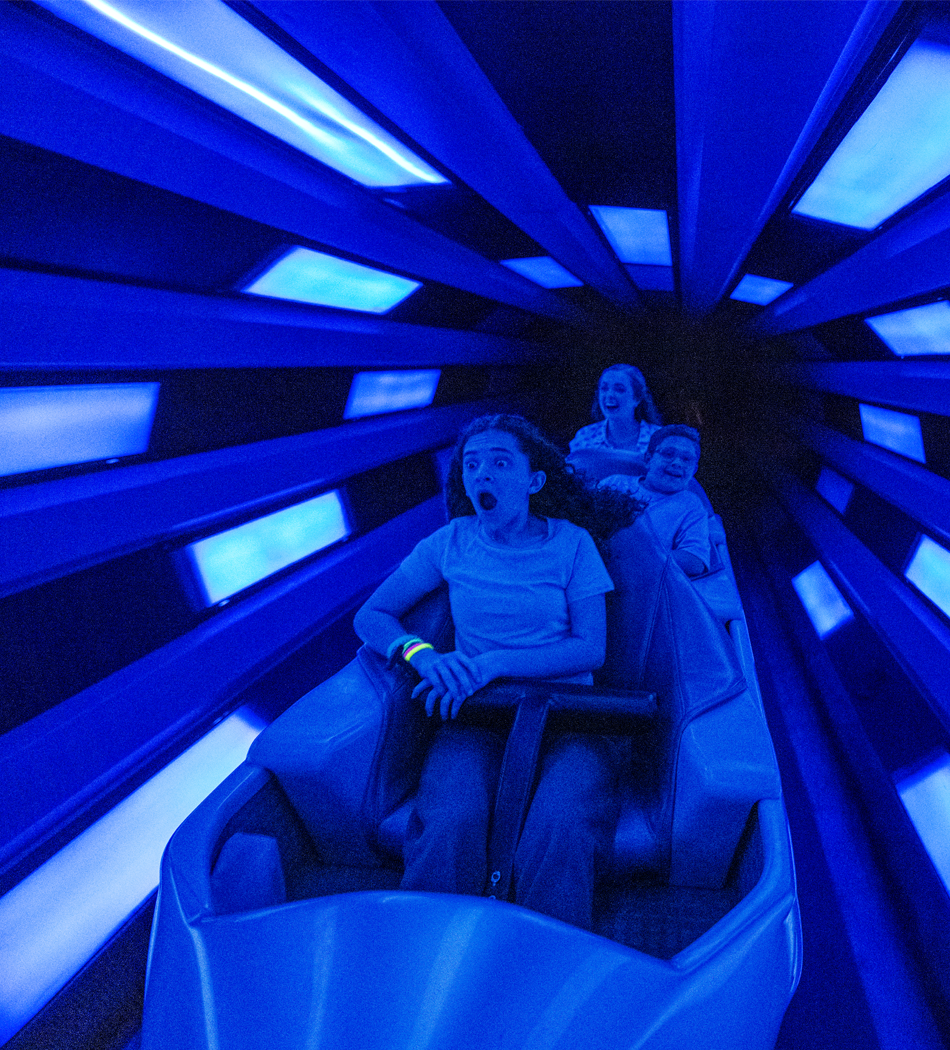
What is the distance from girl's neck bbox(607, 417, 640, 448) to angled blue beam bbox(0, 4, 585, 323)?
1729 mm

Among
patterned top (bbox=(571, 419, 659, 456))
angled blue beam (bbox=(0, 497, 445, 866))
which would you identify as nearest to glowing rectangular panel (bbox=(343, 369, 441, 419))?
angled blue beam (bbox=(0, 497, 445, 866))

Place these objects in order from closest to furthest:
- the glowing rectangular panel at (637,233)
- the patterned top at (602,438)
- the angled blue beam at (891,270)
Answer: the angled blue beam at (891,270)
the glowing rectangular panel at (637,233)
the patterned top at (602,438)

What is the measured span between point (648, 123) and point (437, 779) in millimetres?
1965

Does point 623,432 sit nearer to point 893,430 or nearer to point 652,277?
point 893,430

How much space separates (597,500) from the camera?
175 cm

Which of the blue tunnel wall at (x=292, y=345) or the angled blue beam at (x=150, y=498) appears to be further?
the angled blue beam at (x=150, y=498)

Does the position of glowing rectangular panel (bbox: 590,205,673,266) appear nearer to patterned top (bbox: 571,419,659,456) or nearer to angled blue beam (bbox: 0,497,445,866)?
patterned top (bbox: 571,419,659,456)

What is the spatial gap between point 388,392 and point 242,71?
2.54 m

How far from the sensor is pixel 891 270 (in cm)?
231

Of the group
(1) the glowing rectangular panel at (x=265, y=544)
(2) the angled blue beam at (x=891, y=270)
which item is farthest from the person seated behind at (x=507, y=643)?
(2) the angled blue beam at (x=891, y=270)

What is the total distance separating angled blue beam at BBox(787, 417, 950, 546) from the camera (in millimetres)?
3072

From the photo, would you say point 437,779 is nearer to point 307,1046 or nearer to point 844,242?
point 307,1046

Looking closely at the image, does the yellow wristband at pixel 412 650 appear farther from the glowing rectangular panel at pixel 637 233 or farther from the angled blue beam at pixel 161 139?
the glowing rectangular panel at pixel 637 233

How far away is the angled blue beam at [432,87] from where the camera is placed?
1.32 metres
